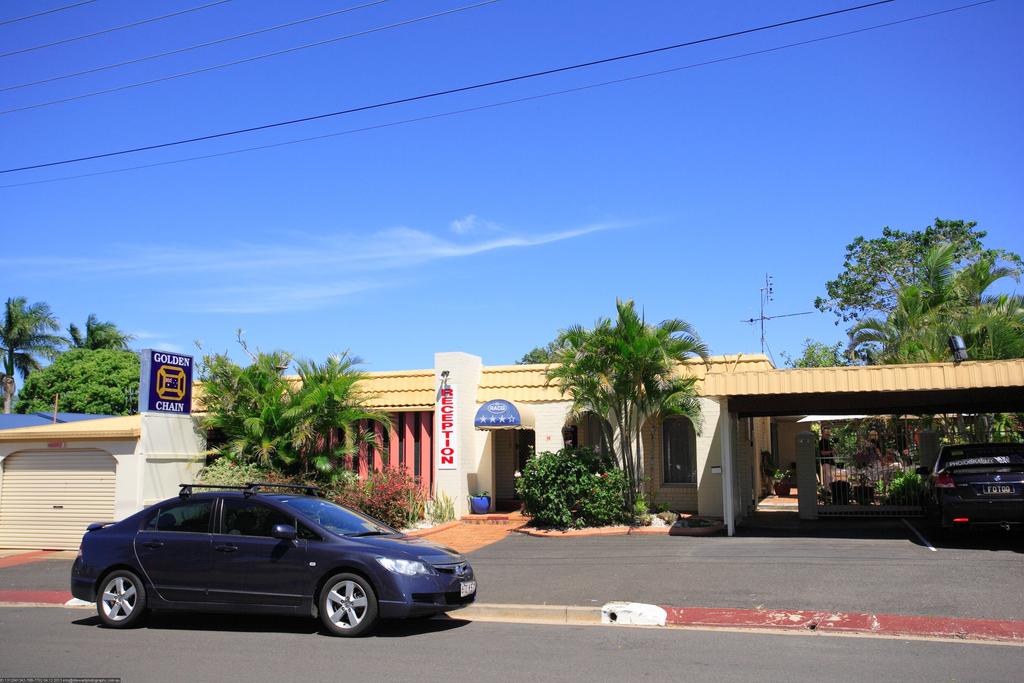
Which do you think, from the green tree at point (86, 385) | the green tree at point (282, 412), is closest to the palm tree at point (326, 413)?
the green tree at point (282, 412)

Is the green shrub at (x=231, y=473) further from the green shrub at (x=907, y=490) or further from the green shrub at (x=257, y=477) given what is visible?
the green shrub at (x=907, y=490)

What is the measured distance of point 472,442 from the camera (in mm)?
22016

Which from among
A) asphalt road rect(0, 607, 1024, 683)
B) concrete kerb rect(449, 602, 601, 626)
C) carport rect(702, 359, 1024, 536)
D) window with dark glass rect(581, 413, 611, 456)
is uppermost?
carport rect(702, 359, 1024, 536)

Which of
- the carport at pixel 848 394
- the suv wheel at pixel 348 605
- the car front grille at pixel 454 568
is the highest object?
the carport at pixel 848 394

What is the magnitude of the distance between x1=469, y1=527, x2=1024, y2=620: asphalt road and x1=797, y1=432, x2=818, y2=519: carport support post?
3113 mm

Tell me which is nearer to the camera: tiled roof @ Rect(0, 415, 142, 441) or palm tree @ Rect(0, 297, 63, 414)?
tiled roof @ Rect(0, 415, 142, 441)

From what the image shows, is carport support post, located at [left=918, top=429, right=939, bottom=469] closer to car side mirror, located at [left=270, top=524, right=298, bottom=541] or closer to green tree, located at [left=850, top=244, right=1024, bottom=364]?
green tree, located at [left=850, top=244, right=1024, bottom=364]

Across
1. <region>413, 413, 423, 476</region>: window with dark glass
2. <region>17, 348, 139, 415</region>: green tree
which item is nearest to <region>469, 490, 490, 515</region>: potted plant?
<region>413, 413, 423, 476</region>: window with dark glass

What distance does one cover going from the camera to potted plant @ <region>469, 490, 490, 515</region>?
21.2 metres

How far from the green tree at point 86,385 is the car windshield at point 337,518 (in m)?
42.5

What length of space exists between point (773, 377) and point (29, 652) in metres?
12.2

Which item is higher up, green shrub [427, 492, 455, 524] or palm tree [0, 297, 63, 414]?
palm tree [0, 297, 63, 414]

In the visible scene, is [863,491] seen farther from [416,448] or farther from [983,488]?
[416,448]

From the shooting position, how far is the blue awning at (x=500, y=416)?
20734 millimetres
